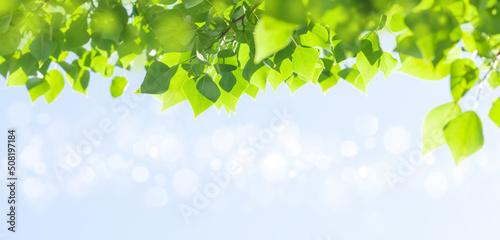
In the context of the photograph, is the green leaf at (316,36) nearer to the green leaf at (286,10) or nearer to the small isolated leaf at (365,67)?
the small isolated leaf at (365,67)

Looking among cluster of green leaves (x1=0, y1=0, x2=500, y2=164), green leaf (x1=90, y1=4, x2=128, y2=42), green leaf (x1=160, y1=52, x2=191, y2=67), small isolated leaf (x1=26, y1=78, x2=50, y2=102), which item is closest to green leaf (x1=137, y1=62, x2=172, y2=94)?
cluster of green leaves (x1=0, y1=0, x2=500, y2=164)

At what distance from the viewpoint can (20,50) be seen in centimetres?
97

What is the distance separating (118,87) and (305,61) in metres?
0.67

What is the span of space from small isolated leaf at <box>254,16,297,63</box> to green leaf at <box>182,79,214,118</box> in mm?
379

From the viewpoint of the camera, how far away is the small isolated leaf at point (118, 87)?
1154 mm

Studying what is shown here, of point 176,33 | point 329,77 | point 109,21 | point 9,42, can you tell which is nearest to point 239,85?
point 176,33

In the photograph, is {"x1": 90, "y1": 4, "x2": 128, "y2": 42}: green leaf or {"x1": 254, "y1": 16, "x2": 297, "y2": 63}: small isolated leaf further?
{"x1": 90, "y1": 4, "x2": 128, "y2": 42}: green leaf

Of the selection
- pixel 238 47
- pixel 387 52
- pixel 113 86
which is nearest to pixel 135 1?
pixel 113 86

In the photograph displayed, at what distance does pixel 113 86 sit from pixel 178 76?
1.70 feet

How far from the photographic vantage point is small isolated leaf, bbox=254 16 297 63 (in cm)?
28

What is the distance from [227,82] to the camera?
72 centimetres

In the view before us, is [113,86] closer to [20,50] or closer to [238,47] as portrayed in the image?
[20,50]

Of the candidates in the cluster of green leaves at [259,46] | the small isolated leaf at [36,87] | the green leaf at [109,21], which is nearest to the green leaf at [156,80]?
the cluster of green leaves at [259,46]

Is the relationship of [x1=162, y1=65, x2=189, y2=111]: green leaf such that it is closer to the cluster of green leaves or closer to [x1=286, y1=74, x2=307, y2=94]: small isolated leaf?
the cluster of green leaves
